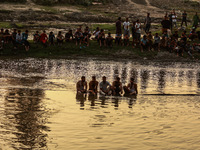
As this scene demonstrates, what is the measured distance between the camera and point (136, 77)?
24.0 m

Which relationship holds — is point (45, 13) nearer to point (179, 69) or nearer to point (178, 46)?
point (178, 46)

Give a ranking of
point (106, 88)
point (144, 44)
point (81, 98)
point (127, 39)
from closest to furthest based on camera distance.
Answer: point (81, 98) < point (106, 88) < point (144, 44) < point (127, 39)

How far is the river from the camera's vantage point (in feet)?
37.9

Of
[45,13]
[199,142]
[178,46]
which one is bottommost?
[199,142]

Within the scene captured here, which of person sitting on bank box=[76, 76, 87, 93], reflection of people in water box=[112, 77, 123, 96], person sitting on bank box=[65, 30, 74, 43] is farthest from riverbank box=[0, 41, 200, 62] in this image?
reflection of people in water box=[112, 77, 123, 96]

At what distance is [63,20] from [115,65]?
61.2ft

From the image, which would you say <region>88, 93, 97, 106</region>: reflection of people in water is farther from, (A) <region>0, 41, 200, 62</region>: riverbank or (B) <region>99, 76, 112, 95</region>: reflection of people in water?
(A) <region>0, 41, 200, 62</region>: riverbank

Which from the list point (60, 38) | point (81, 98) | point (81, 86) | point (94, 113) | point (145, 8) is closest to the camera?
point (94, 113)

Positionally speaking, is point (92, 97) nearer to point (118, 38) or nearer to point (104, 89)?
point (104, 89)

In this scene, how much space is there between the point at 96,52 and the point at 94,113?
17.1 m

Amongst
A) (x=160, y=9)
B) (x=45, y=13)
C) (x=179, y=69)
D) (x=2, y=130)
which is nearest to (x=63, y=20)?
(x=45, y=13)

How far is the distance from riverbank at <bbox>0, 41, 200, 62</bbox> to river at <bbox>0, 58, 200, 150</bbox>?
5038 millimetres

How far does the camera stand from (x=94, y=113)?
580 inches

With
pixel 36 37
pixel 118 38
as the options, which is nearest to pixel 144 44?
pixel 118 38
